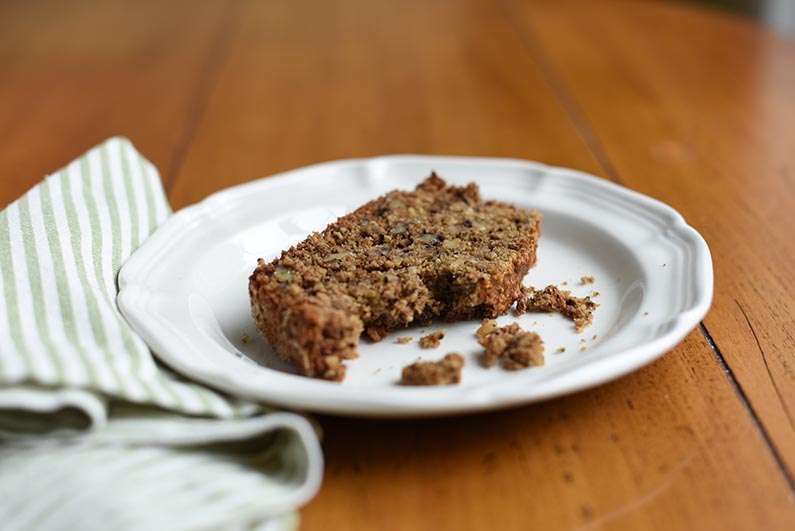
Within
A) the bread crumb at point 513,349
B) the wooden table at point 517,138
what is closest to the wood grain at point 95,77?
the wooden table at point 517,138

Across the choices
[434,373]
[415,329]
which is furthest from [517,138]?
[434,373]

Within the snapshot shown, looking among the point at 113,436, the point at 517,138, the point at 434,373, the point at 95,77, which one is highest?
the point at 113,436

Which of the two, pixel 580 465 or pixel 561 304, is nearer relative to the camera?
pixel 580 465

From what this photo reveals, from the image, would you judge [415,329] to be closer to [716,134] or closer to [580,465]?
[580,465]

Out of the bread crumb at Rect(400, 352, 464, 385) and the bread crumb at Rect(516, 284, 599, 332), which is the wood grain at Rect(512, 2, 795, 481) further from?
the bread crumb at Rect(400, 352, 464, 385)

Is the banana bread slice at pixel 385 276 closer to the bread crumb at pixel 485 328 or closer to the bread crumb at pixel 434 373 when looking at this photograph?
the bread crumb at pixel 485 328

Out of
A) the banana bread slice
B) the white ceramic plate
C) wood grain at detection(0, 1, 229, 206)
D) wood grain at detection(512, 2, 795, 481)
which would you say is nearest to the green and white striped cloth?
the white ceramic plate
